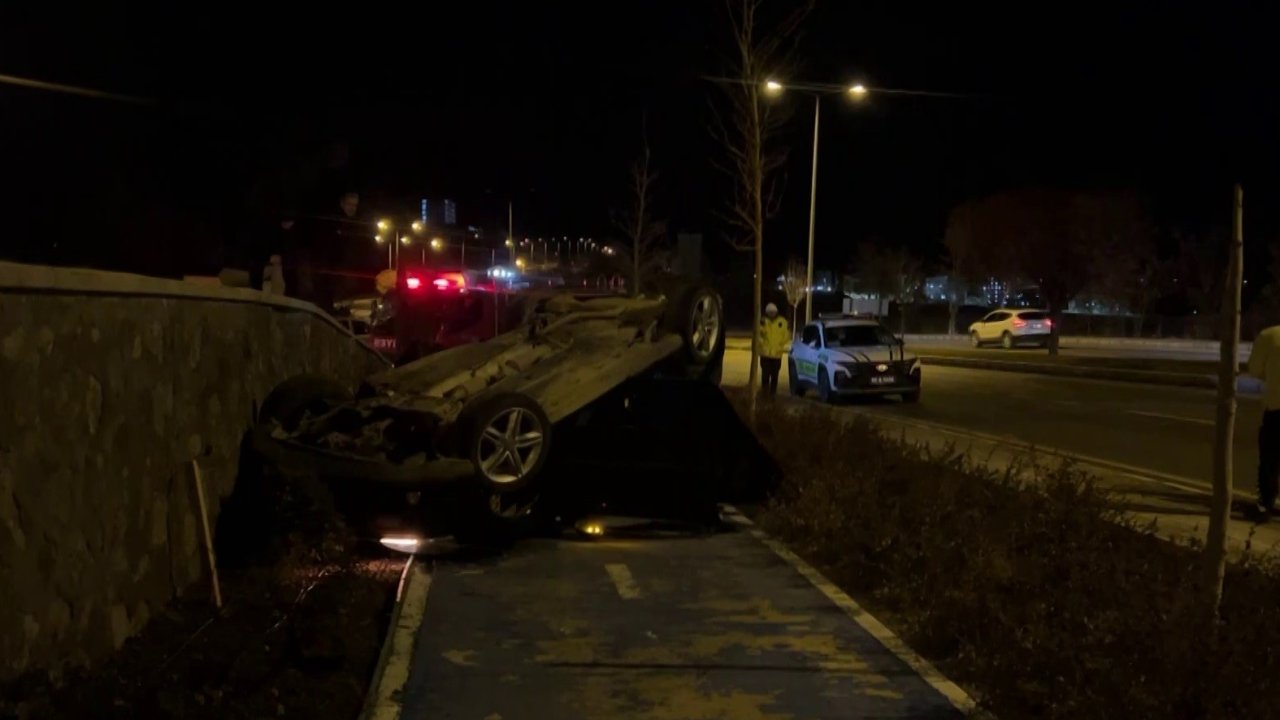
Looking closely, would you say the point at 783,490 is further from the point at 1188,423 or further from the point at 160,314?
the point at 1188,423

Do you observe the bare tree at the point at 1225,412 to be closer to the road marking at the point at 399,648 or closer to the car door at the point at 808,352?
the road marking at the point at 399,648

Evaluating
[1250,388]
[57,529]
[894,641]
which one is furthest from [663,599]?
[1250,388]

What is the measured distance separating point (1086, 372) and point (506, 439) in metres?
25.4

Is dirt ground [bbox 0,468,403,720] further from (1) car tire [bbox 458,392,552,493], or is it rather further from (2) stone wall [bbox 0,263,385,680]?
(1) car tire [bbox 458,392,552,493]

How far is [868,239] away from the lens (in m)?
81.3

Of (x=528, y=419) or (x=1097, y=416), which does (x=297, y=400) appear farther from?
(x=1097, y=416)

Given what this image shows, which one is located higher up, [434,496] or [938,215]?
[938,215]

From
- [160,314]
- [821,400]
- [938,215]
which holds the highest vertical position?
[938,215]

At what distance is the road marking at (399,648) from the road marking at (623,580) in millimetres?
1210

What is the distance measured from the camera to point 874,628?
22.4 ft

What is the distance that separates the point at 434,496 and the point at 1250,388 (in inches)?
881

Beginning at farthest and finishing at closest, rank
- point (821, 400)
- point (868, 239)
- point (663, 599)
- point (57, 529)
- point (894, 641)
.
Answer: point (868, 239) → point (821, 400) → point (663, 599) → point (894, 641) → point (57, 529)

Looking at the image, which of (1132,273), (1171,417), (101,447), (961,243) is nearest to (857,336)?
(1171,417)

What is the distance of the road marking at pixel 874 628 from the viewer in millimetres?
5688
